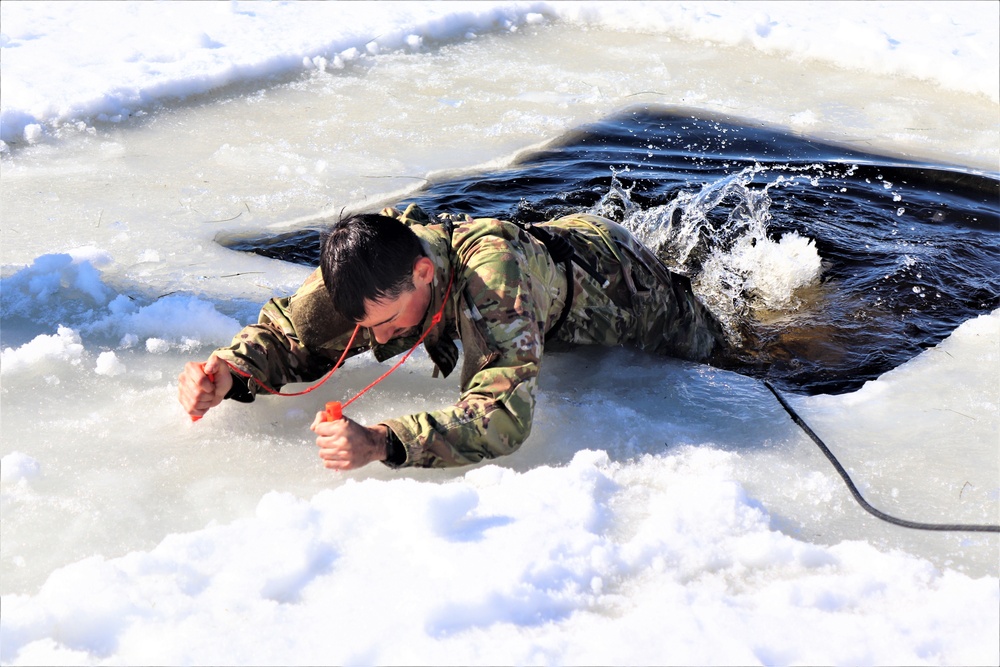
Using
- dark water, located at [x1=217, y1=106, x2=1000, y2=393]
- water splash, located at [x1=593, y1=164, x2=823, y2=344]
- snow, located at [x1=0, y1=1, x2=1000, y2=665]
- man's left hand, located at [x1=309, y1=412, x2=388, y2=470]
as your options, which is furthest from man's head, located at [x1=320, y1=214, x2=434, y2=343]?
water splash, located at [x1=593, y1=164, x2=823, y2=344]

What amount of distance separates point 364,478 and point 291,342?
504 mm

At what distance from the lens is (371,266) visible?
2.16m

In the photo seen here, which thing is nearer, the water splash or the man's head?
the man's head

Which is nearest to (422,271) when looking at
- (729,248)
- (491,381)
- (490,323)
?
(490,323)

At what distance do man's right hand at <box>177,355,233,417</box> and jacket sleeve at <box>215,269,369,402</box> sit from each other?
0.16 feet

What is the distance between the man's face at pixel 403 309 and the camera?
222 cm

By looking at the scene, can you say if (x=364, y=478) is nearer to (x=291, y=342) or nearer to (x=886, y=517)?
(x=291, y=342)

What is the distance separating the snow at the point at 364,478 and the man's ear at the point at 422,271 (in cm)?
Answer: 47

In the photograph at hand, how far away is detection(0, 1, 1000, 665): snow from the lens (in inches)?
71.8

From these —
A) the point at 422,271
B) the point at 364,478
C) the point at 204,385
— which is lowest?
the point at 364,478

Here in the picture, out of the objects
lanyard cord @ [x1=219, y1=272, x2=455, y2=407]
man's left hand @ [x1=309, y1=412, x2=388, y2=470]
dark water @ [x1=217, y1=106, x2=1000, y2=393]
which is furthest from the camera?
dark water @ [x1=217, y1=106, x2=1000, y2=393]

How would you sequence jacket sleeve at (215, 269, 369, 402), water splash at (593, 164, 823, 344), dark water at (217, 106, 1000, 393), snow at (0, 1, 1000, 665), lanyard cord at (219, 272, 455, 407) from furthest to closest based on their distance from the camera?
water splash at (593, 164, 823, 344) < dark water at (217, 106, 1000, 393) < jacket sleeve at (215, 269, 369, 402) < lanyard cord at (219, 272, 455, 407) < snow at (0, 1, 1000, 665)

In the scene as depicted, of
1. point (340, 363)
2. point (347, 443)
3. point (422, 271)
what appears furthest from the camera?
point (340, 363)

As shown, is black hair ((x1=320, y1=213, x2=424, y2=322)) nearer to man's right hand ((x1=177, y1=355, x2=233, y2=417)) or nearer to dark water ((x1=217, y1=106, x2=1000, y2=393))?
man's right hand ((x1=177, y1=355, x2=233, y2=417))
